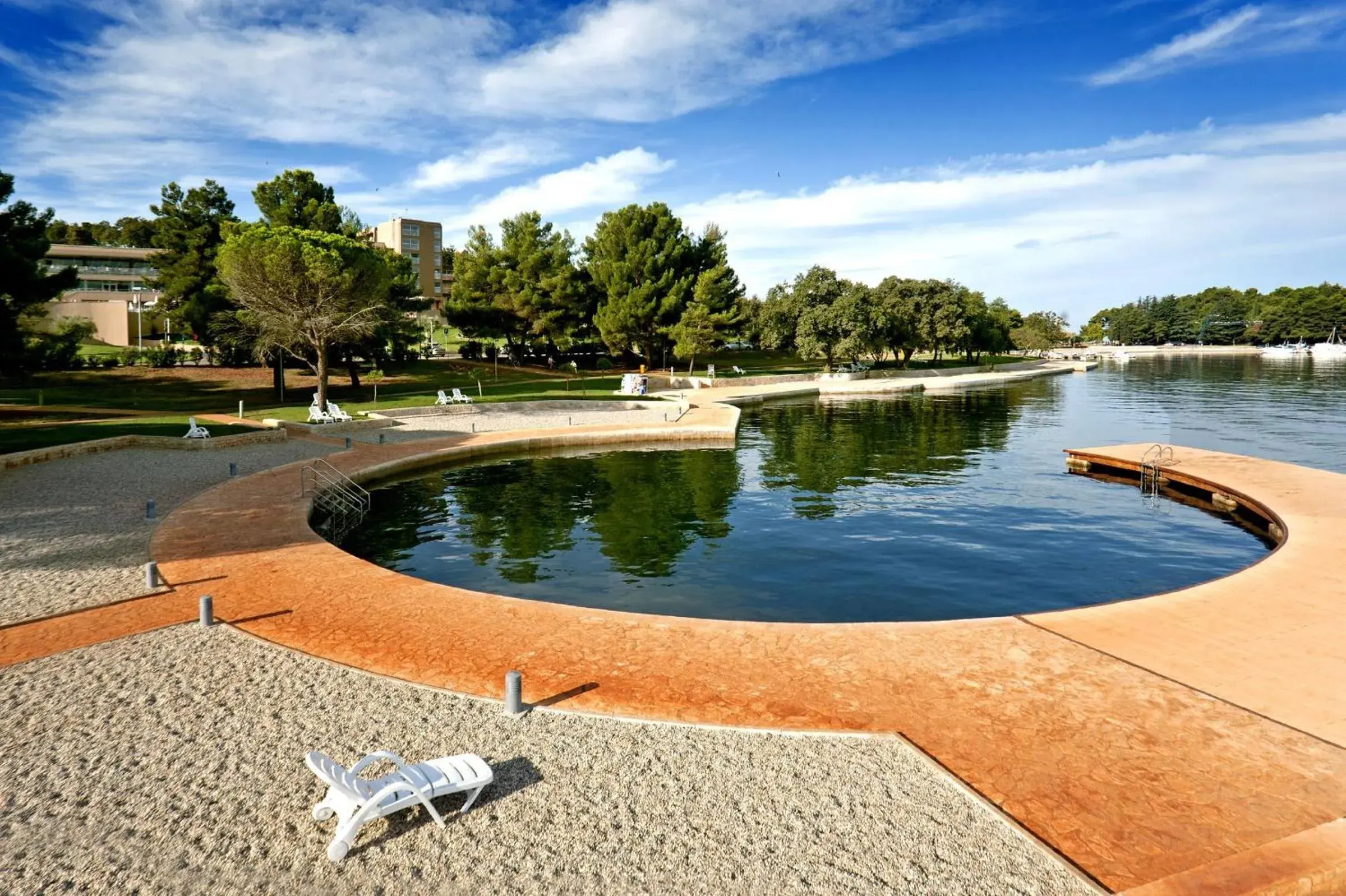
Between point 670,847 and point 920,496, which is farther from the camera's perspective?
point 920,496

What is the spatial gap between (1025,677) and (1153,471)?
1877 cm

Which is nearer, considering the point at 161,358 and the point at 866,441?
the point at 866,441

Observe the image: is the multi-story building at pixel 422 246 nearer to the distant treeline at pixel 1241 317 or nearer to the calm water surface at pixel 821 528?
the calm water surface at pixel 821 528

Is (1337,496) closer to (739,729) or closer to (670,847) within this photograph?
(739,729)

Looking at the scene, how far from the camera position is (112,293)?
94.0 meters

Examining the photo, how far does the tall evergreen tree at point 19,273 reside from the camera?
2838 centimetres

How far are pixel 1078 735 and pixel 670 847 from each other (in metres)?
4.21

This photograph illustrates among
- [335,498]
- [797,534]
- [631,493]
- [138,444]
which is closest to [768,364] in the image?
[631,493]

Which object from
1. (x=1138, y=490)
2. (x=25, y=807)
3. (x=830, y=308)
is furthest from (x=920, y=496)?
(x=830, y=308)

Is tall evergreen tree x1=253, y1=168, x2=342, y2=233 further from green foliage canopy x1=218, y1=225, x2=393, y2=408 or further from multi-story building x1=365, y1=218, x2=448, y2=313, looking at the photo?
multi-story building x1=365, y1=218, x2=448, y2=313

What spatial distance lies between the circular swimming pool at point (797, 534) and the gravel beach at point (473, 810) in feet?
18.9

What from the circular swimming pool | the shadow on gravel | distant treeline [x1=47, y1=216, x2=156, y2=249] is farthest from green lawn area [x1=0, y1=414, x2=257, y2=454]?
distant treeline [x1=47, y1=216, x2=156, y2=249]

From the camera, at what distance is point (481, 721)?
24.7 feet

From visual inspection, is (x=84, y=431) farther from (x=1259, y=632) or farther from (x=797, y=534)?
(x=1259, y=632)
